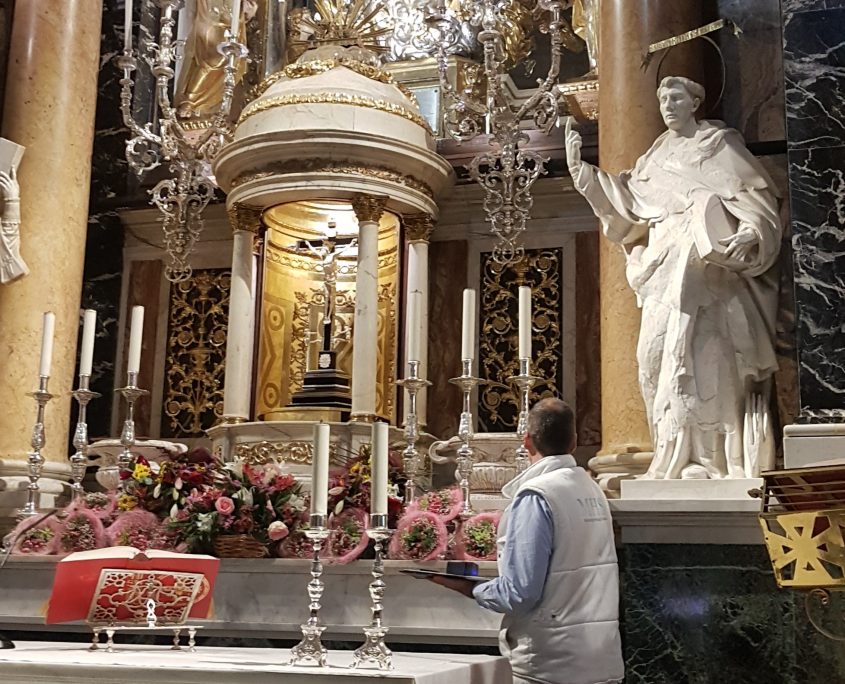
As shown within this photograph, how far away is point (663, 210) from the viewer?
5.84 metres

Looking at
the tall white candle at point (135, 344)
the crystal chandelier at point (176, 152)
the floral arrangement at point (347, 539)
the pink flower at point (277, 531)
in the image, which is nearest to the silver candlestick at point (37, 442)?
the tall white candle at point (135, 344)

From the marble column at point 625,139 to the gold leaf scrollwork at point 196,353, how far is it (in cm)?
350

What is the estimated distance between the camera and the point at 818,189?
5.04 meters

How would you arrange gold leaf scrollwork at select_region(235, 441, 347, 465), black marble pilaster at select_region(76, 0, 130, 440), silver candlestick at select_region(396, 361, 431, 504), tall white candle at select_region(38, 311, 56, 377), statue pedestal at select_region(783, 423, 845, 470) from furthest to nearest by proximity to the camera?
black marble pilaster at select_region(76, 0, 130, 440), gold leaf scrollwork at select_region(235, 441, 347, 465), tall white candle at select_region(38, 311, 56, 377), silver candlestick at select_region(396, 361, 431, 504), statue pedestal at select_region(783, 423, 845, 470)

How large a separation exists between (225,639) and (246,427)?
2.19 metres

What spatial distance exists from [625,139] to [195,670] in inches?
183

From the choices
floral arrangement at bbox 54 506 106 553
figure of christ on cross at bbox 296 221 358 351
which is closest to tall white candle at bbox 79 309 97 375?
floral arrangement at bbox 54 506 106 553

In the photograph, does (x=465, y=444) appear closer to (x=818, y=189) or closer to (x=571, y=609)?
(x=571, y=609)

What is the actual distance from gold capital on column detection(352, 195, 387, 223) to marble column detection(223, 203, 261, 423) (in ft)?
2.61

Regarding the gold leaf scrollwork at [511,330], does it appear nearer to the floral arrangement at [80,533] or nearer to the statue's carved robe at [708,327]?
the statue's carved robe at [708,327]

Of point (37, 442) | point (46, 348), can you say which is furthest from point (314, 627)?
point (46, 348)

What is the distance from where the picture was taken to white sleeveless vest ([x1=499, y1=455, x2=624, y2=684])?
3.67m

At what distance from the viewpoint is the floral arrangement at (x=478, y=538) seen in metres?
5.36

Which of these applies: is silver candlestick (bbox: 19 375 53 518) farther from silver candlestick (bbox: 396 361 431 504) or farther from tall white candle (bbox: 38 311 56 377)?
silver candlestick (bbox: 396 361 431 504)
